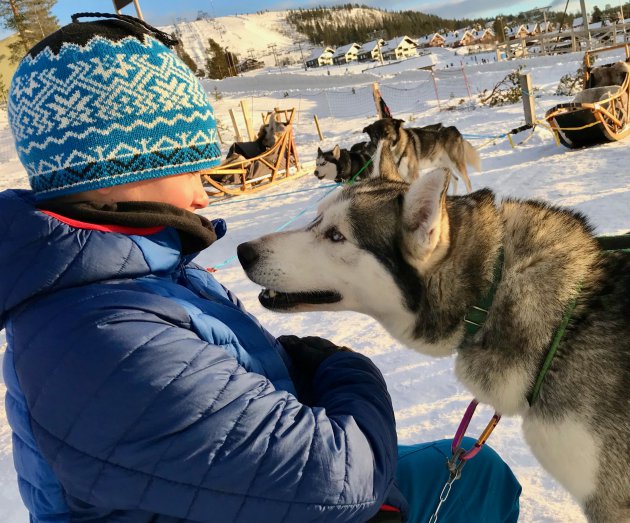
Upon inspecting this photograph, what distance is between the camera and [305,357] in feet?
4.14

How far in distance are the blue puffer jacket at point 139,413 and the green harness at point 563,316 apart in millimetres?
544

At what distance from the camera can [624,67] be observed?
26.6 feet

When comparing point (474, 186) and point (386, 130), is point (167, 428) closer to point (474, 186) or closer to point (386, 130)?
point (474, 186)

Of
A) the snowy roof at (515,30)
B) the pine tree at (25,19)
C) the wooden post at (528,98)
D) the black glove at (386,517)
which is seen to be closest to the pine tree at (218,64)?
the pine tree at (25,19)

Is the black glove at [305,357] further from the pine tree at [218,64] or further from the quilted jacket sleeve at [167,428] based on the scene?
the pine tree at [218,64]

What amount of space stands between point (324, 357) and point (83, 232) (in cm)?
65

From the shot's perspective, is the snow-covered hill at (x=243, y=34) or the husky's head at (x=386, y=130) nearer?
the husky's head at (x=386, y=130)

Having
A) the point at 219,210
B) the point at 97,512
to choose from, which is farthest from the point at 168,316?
the point at 219,210

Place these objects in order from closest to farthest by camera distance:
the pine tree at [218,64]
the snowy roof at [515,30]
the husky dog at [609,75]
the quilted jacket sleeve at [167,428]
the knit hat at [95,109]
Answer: the quilted jacket sleeve at [167,428] < the knit hat at [95,109] < the husky dog at [609,75] < the pine tree at [218,64] < the snowy roof at [515,30]

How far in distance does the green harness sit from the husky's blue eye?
47cm

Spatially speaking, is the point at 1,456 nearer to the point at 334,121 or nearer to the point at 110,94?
the point at 110,94

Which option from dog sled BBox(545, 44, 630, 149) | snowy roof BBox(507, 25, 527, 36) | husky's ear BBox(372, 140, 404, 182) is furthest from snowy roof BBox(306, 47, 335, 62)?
husky's ear BBox(372, 140, 404, 182)

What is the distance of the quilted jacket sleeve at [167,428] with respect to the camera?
2.40 ft

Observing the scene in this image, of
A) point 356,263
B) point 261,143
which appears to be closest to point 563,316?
point 356,263
